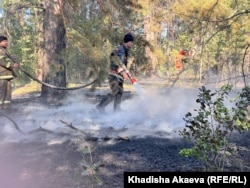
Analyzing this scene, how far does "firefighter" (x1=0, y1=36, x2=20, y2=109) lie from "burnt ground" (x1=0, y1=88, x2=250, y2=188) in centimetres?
203

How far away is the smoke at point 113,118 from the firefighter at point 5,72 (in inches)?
21.3

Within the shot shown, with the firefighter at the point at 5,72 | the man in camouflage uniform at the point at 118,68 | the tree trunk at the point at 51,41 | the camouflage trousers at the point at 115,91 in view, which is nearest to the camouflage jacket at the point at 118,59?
the man in camouflage uniform at the point at 118,68

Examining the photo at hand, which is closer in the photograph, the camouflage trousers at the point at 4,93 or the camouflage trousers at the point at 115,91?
the camouflage trousers at the point at 4,93

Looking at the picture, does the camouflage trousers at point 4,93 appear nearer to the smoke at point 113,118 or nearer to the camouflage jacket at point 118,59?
the smoke at point 113,118

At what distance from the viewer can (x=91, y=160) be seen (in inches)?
145

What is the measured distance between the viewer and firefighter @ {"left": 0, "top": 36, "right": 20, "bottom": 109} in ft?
24.5

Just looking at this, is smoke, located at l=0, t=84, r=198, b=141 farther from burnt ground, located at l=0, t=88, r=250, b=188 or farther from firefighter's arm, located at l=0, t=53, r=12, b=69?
firefighter's arm, located at l=0, t=53, r=12, b=69

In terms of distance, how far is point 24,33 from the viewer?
2103cm

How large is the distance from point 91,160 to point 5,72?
475 cm

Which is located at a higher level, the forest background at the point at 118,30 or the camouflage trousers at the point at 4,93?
the forest background at the point at 118,30

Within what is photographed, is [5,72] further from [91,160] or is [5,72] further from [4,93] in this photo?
[91,160]

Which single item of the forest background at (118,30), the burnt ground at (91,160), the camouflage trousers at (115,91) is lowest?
the burnt ground at (91,160)

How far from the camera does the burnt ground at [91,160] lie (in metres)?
4.05

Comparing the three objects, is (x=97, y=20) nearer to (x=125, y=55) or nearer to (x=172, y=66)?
(x=125, y=55)
